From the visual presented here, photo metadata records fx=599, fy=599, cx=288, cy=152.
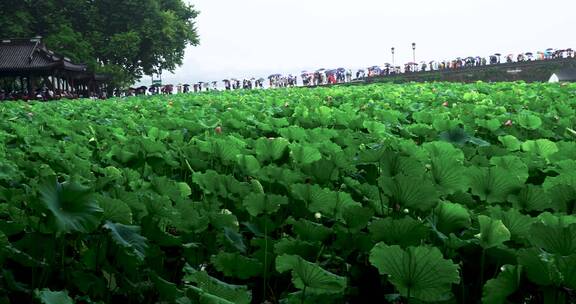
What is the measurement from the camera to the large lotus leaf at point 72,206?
116cm

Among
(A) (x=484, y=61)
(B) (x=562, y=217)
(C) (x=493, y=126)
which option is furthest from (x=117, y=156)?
(A) (x=484, y=61)

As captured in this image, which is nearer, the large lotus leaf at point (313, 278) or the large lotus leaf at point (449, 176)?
the large lotus leaf at point (313, 278)

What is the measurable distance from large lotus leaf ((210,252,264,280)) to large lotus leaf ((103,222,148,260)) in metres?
0.15

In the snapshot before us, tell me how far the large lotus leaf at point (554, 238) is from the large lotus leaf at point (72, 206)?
816 millimetres

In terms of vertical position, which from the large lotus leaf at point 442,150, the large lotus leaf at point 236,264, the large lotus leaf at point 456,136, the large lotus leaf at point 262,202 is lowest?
the large lotus leaf at point 236,264

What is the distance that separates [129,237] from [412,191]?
1.95 feet

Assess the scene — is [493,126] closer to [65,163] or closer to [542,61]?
[65,163]

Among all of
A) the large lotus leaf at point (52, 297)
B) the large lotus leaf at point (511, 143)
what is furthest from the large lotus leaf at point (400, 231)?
the large lotus leaf at point (511, 143)

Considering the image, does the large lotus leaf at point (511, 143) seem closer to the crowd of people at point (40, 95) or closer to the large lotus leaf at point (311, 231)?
the large lotus leaf at point (311, 231)

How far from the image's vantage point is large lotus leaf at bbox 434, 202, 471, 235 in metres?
1.27

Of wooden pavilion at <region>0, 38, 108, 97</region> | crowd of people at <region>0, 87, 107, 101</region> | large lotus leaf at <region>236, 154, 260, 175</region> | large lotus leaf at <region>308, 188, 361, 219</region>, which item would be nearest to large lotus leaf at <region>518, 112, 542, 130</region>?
large lotus leaf at <region>236, 154, 260, 175</region>

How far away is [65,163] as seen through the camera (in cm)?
215

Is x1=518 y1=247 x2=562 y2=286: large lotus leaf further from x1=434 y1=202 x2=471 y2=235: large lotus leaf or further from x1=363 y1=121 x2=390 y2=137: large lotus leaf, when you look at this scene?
x1=363 y1=121 x2=390 y2=137: large lotus leaf

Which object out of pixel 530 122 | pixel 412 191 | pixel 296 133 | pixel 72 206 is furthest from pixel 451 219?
pixel 530 122
